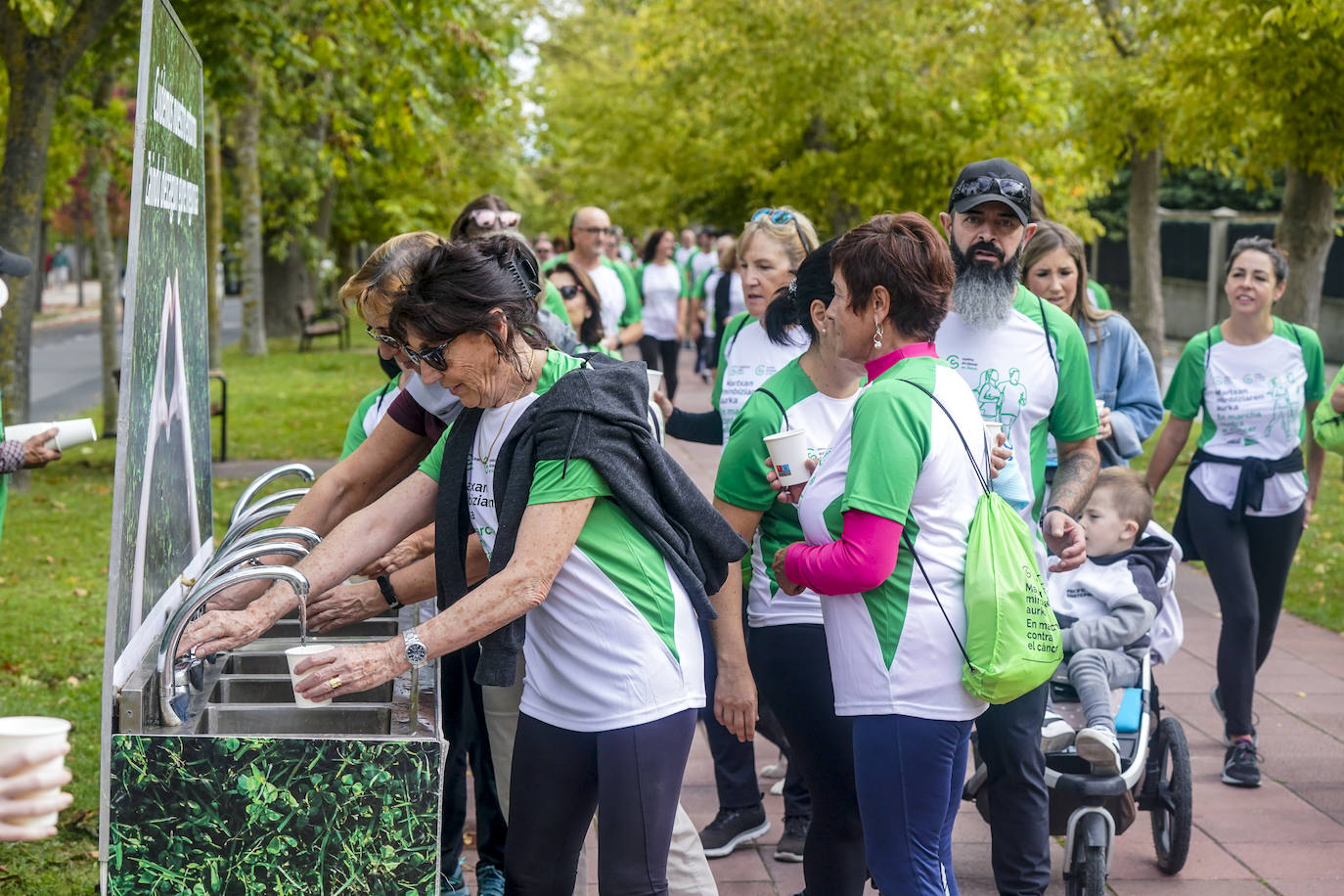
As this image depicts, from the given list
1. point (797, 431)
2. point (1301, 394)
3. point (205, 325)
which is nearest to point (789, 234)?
point (797, 431)

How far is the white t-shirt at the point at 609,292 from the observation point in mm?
9789

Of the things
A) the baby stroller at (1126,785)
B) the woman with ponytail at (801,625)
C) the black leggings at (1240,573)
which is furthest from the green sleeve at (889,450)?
the black leggings at (1240,573)

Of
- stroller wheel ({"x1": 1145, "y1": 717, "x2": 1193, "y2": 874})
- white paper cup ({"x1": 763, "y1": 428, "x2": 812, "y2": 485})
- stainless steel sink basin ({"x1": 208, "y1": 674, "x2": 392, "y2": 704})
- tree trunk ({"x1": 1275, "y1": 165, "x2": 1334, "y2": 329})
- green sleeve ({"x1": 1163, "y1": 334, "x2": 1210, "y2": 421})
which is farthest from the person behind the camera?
tree trunk ({"x1": 1275, "y1": 165, "x2": 1334, "y2": 329})

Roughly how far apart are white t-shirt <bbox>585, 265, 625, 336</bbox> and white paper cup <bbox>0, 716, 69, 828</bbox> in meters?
7.67

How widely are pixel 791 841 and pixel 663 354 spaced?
1108 cm

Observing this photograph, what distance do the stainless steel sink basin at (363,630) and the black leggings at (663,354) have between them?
10.7 m

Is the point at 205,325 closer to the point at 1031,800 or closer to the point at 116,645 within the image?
the point at 116,645

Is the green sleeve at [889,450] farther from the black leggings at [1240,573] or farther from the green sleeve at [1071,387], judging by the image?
the black leggings at [1240,573]

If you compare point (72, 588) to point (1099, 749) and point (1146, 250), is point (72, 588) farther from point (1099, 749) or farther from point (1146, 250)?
point (1146, 250)

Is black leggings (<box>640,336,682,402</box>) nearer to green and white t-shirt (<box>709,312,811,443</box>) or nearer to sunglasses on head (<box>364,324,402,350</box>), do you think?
green and white t-shirt (<box>709,312,811,443</box>)

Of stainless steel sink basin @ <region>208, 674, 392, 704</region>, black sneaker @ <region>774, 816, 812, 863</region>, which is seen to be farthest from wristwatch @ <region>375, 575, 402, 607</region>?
black sneaker @ <region>774, 816, 812, 863</region>

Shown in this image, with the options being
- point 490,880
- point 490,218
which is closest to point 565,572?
point 490,880

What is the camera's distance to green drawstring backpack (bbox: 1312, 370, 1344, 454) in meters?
5.61

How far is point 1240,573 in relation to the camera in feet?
18.6
